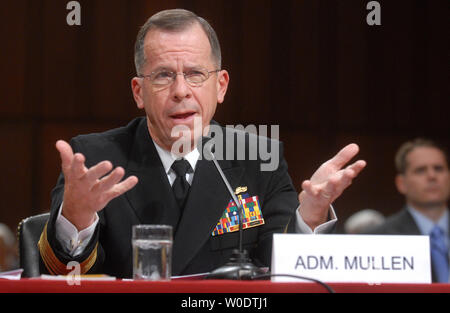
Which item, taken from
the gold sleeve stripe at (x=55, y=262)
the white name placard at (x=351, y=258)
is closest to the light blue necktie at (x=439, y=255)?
the white name placard at (x=351, y=258)

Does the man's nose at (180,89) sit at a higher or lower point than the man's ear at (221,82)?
lower

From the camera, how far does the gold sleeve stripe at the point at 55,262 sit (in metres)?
1.76

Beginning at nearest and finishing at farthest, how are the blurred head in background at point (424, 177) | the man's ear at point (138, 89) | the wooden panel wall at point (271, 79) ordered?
the man's ear at point (138, 89) < the blurred head in background at point (424, 177) < the wooden panel wall at point (271, 79)

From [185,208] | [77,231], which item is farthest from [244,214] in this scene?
[77,231]

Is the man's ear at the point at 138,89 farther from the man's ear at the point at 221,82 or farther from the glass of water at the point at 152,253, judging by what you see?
the glass of water at the point at 152,253

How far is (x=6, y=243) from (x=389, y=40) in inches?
124

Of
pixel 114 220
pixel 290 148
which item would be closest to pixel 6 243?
pixel 290 148

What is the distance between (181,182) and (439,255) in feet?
6.90

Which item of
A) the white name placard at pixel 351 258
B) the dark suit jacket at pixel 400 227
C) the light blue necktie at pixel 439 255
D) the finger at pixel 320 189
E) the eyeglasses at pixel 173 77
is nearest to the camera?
the white name placard at pixel 351 258

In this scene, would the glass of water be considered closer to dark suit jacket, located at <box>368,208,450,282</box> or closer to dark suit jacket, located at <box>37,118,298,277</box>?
dark suit jacket, located at <box>37,118,298,277</box>

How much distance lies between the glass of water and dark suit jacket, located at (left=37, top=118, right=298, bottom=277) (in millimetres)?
408

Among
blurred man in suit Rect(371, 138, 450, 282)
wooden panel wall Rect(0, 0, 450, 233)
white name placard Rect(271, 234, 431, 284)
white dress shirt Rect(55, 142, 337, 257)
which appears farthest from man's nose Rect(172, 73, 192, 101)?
wooden panel wall Rect(0, 0, 450, 233)

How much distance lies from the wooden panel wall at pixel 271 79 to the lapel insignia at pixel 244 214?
269cm

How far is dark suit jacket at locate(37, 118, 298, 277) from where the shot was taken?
6.81 feet
